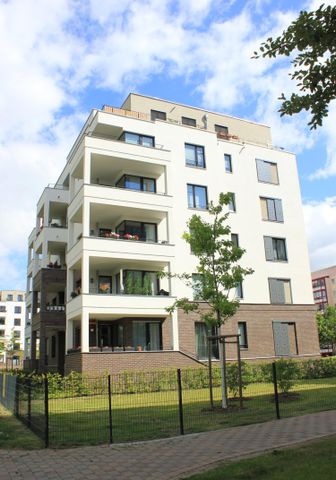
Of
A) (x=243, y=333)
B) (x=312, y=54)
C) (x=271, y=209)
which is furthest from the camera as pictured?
(x=271, y=209)

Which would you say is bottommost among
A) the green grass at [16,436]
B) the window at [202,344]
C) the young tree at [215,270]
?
the green grass at [16,436]

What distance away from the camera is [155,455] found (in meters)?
8.75

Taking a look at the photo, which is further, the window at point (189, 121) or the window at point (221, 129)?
the window at point (221, 129)

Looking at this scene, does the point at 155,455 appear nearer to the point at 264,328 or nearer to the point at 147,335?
the point at 147,335

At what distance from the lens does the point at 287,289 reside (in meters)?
34.2

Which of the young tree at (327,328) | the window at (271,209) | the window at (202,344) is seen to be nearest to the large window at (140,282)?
the window at (202,344)

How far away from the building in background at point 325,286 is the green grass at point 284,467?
130 metres

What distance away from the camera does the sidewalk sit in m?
Result: 7.67

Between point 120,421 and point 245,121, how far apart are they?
32.3m

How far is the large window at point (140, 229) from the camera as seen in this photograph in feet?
96.4

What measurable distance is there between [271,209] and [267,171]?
10.3ft

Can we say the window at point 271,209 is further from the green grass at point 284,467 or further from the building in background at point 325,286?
the building in background at point 325,286

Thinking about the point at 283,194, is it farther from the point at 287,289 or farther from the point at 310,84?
the point at 310,84

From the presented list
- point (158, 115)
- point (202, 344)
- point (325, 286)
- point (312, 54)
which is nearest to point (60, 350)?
point (202, 344)
